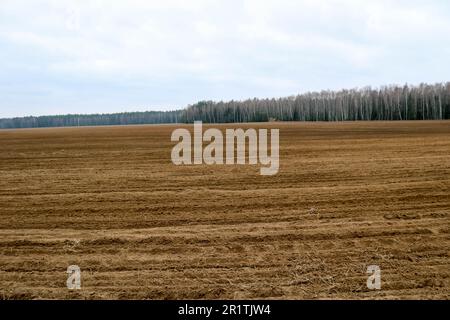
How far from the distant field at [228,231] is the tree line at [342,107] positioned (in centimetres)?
8637

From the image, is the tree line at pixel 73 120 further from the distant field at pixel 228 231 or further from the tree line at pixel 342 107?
the distant field at pixel 228 231

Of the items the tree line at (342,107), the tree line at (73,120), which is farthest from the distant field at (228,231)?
the tree line at (73,120)

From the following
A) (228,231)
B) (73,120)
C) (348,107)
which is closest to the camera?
(228,231)

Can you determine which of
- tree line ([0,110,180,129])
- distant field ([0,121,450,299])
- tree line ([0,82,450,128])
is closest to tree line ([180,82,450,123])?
tree line ([0,82,450,128])

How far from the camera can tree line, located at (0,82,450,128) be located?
9364 cm


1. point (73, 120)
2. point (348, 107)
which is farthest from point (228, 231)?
point (73, 120)

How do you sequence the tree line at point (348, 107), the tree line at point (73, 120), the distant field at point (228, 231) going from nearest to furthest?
1. the distant field at point (228, 231)
2. the tree line at point (348, 107)
3. the tree line at point (73, 120)

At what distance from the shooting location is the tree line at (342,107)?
93.6m

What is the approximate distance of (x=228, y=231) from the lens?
8234 mm

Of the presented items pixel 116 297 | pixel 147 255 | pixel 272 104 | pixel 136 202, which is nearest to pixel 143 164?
pixel 136 202

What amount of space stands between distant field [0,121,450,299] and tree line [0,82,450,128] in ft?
283

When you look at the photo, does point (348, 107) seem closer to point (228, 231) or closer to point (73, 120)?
point (228, 231)

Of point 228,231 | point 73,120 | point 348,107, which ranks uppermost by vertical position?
point 73,120

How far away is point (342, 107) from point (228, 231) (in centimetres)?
10663
